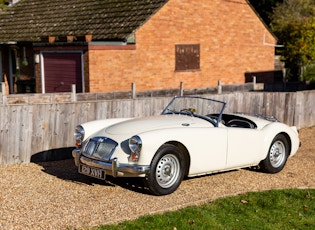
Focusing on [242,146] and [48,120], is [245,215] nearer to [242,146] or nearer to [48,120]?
[242,146]

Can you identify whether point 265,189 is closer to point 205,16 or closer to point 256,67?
point 205,16

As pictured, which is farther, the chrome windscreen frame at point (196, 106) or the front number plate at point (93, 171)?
the chrome windscreen frame at point (196, 106)

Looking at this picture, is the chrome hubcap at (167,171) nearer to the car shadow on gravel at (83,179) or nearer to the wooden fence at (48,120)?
the car shadow on gravel at (83,179)

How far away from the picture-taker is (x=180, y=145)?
766 cm

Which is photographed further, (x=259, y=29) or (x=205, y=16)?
(x=259, y=29)

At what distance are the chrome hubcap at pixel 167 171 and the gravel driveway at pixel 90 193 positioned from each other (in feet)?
0.70

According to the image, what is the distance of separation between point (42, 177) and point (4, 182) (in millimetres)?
666

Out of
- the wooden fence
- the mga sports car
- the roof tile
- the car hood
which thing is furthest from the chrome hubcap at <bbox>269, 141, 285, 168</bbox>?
the roof tile

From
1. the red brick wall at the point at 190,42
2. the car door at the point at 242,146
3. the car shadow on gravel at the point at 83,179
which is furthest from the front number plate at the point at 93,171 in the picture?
the red brick wall at the point at 190,42

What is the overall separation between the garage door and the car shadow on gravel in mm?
8236

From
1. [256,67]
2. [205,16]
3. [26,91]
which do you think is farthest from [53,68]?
[256,67]

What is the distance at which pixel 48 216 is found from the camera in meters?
6.37

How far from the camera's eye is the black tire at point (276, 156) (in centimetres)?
895

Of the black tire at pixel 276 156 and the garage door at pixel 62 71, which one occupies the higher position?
the garage door at pixel 62 71
